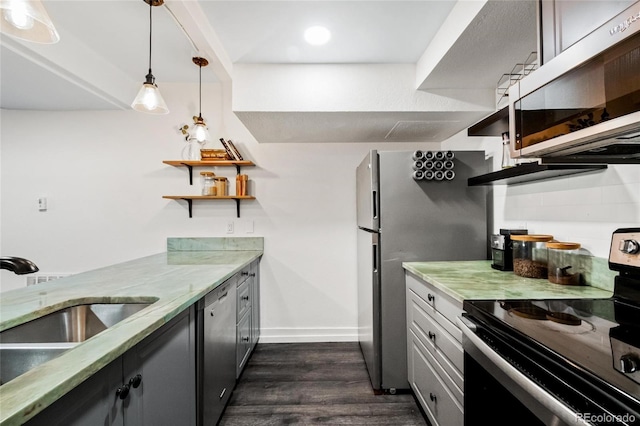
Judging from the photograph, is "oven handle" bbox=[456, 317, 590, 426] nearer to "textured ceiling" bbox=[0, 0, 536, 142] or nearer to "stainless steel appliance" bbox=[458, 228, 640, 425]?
"stainless steel appliance" bbox=[458, 228, 640, 425]

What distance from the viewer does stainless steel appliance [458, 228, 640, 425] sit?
60 cm

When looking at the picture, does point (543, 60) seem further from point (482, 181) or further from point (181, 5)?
point (181, 5)

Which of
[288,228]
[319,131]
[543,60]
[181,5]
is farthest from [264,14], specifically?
[288,228]

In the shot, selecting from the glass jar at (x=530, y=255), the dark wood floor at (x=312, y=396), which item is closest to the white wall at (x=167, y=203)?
the dark wood floor at (x=312, y=396)

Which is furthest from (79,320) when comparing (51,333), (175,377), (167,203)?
(167,203)

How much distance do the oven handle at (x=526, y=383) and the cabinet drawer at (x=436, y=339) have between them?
26 cm

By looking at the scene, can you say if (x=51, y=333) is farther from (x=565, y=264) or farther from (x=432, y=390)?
(x=565, y=264)

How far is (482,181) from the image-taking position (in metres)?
1.75

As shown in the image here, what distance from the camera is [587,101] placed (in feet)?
2.72

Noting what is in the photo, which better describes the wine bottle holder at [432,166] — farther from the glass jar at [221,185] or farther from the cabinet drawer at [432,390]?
the glass jar at [221,185]

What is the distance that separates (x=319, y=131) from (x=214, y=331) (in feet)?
5.85

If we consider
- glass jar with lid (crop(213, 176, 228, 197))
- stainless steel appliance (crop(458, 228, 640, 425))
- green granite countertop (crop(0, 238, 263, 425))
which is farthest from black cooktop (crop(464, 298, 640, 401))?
glass jar with lid (crop(213, 176, 228, 197))

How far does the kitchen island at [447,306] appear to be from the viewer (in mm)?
1239

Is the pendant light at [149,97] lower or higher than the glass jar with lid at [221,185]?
higher
